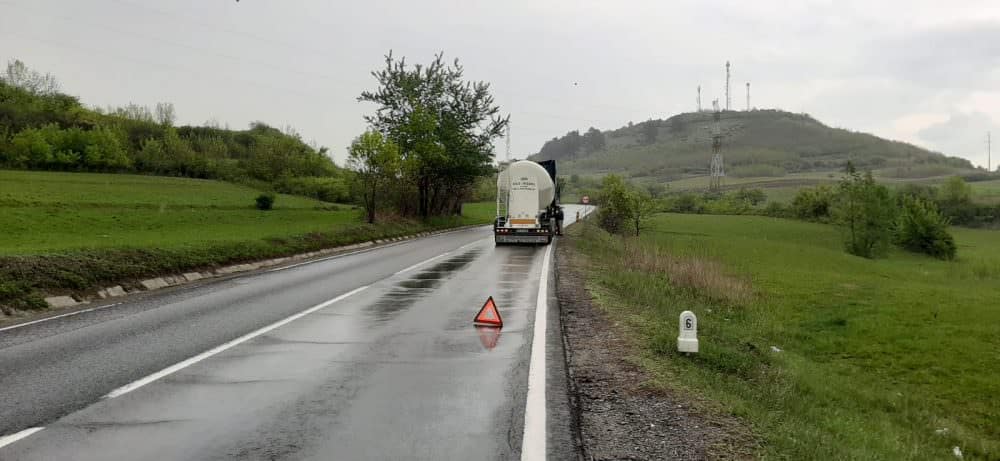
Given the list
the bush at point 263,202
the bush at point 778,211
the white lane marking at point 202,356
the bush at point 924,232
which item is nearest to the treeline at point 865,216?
the bush at point 924,232

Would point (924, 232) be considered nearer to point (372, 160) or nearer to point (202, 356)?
point (372, 160)

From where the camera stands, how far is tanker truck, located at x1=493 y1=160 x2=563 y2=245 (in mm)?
28562

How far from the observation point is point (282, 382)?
6.14 m

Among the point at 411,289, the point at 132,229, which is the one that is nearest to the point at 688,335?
the point at 411,289

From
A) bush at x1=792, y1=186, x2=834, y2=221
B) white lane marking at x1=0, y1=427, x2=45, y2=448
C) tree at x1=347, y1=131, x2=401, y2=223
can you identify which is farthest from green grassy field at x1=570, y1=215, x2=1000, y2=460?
bush at x1=792, y1=186, x2=834, y2=221

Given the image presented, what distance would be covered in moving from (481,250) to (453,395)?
63.7 feet

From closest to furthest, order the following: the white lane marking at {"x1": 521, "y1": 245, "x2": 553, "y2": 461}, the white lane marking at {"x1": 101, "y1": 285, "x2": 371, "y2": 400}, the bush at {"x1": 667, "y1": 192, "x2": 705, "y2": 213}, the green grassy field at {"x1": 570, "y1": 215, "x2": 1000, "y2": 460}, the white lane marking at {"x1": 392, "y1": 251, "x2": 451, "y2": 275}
→ the white lane marking at {"x1": 521, "y1": 245, "x2": 553, "y2": 461} → the white lane marking at {"x1": 101, "y1": 285, "x2": 371, "y2": 400} → the green grassy field at {"x1": 570, "y1": 215, "x2": 1000, "y2": 460} → the white lane marking at {"x1": 392, "y1": 251, "x2": 451, "y2": 275} → the bush at {"x1": 667, "y1": 192, "x2": 705, "y2": 213}

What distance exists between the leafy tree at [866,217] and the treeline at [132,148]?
4682 cm

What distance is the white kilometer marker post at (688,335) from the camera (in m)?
7.54

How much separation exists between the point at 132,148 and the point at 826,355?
259 feet

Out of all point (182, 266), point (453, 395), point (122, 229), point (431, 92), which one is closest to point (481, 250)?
point (182, 266)

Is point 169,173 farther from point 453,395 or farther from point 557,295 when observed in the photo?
point 453,395

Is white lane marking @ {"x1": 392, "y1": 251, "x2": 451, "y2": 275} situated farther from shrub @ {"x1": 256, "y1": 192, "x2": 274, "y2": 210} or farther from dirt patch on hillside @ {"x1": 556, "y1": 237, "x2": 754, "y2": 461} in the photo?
shrub @ {"x1": 256, "y1": 192, "x2": 274, "y2": 210}

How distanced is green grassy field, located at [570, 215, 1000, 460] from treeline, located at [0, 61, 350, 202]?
4038 centimetres
